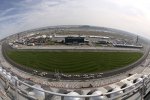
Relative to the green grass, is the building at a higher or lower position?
higher

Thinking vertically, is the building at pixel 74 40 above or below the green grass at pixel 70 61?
above

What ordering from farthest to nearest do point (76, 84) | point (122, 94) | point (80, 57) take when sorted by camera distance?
point (80, 57), point (76, 84), point (122, 94)

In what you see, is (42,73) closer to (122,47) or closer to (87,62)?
(87,62)

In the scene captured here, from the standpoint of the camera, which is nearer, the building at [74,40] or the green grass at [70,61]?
the green grass at [70,61]

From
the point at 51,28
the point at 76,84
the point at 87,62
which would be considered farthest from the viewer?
the point at 51,28

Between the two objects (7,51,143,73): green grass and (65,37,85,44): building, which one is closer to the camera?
(7,51,143,73): green grass

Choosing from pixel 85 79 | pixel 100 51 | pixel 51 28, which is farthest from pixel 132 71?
pixel 51 28

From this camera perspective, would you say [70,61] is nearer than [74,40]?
Yes

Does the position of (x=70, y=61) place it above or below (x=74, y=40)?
below
